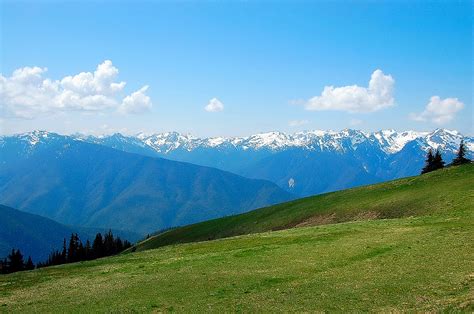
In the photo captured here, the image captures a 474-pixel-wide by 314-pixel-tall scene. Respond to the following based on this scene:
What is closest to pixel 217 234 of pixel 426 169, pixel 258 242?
pixel 258 242

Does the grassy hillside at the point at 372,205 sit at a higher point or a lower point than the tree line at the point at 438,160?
lower

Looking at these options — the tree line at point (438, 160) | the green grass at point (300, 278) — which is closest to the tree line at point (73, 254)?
the green grass at point (300, 278)

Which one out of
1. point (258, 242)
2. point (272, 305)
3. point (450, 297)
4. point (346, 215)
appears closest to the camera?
point (450, 297)

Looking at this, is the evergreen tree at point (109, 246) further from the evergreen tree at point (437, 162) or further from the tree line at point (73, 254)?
the evergreen tree at point (437, 162)

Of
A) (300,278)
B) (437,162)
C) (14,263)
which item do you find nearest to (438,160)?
(437,162)

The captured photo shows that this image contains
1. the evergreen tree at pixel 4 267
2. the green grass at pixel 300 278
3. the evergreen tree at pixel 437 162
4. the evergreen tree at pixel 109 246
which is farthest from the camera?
the evergreen tree at pixel 109 246

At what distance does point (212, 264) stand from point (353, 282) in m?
18.3

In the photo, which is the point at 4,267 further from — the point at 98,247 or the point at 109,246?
the point at 109,246

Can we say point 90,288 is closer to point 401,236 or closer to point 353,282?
point 353,282

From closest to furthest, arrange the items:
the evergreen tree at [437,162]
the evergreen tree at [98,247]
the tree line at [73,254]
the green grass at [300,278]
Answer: the green grass at [300,278] → the evergreen tree at [437,162] → the tree line at [73,254] → the evergreen tree at [98,247]

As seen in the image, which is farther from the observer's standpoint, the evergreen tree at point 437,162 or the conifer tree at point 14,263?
the conifer tree at point 14,263

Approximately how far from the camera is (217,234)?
11175 cm

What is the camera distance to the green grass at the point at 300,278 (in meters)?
28.8

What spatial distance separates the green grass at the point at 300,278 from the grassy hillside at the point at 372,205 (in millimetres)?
11282
